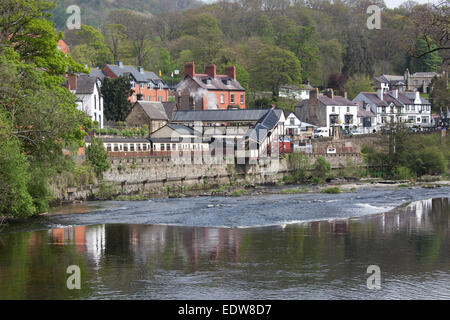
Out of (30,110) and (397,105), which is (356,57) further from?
(30,110)

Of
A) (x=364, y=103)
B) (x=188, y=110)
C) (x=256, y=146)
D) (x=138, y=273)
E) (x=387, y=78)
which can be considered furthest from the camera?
(x=387, y=78)

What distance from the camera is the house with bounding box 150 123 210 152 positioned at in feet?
222

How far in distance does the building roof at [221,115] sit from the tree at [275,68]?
2739cm

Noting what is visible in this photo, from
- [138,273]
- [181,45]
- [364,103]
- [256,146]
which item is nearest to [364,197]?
[256,146]

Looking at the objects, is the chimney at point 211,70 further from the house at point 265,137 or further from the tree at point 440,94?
the tree at point 440,94

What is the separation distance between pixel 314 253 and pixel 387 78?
365ft

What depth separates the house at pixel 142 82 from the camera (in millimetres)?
92312

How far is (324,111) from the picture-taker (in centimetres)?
10006

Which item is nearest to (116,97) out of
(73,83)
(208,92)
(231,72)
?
(73,83)

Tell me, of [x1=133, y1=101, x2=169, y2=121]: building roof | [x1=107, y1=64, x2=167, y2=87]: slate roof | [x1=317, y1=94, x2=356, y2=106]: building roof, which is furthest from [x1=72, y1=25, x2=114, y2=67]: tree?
[x1=317, y1=94, x2=356, y2=106]: building roof
